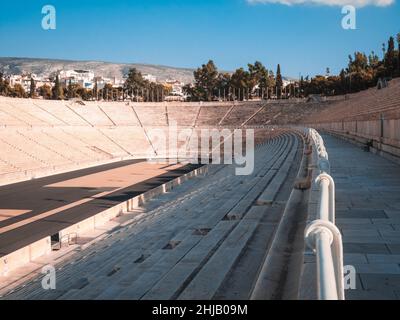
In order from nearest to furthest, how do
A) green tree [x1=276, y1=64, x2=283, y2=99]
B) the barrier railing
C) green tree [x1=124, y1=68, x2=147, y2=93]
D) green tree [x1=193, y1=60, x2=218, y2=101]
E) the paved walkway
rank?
the barrier railing
the paved walkway
green tree [x1=276, y1=64, x2=283, y2=99]
green tree [x1=193, y1=60, x2=218, y2=101]
green tree [x1=124, y1=68, x2=147, y2=93]

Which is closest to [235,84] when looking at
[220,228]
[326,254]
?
[220,228]

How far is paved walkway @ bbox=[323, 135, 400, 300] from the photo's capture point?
151 inches

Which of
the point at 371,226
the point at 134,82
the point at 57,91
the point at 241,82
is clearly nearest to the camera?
the point at 371,226

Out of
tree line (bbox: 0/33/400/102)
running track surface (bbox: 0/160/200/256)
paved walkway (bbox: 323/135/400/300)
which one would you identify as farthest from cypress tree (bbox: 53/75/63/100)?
paved walkway (bbox: 323/135/400/300)

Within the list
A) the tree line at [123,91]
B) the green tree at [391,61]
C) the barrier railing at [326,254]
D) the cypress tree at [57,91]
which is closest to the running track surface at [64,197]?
the barrier railing at [326,254]

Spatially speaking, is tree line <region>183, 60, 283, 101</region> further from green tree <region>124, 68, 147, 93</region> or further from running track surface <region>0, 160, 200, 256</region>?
running track surface <region>0, 160, 200, 256</region>

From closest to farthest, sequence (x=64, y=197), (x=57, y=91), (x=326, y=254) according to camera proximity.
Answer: (x=326, y=254) < (x=64, y=197) < (x=57, y=91)

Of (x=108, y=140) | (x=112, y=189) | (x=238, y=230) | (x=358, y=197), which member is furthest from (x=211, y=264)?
(x=108, y=140)

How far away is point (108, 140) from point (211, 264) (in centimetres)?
5029

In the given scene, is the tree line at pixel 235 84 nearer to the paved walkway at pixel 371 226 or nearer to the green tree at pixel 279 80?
the green tree at pixel 279 80

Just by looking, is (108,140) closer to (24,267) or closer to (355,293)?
(24,267)

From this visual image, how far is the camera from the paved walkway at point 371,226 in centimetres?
385

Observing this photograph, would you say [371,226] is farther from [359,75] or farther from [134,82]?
[134,82]

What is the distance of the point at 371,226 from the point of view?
18.8ft
